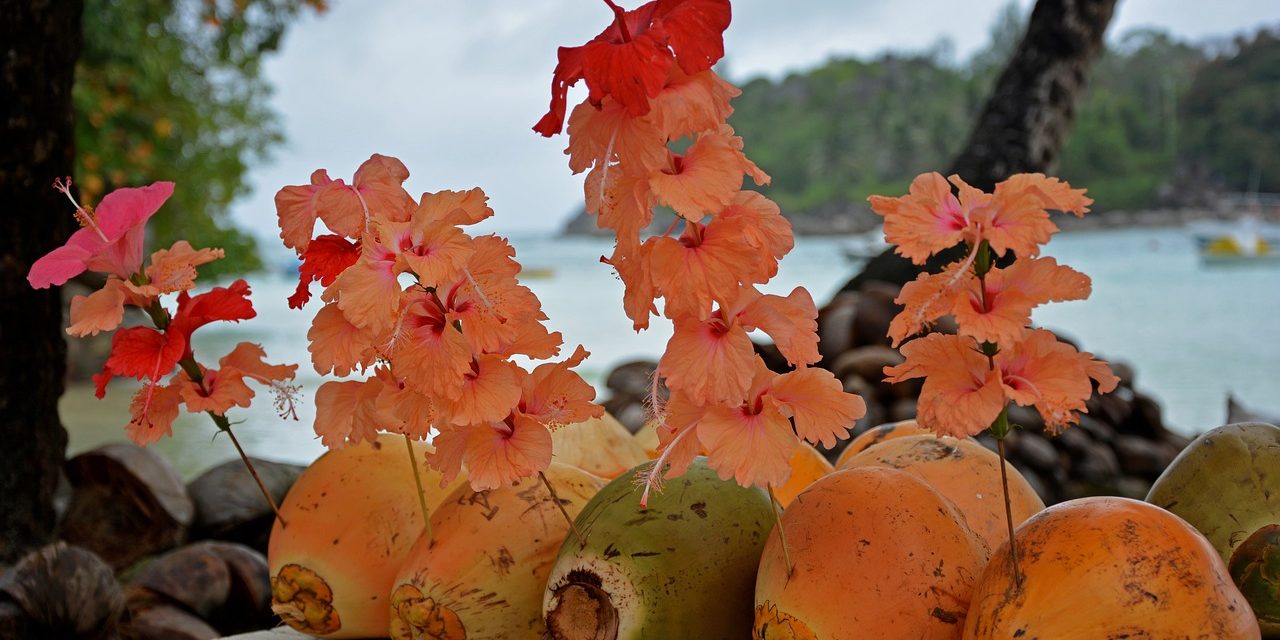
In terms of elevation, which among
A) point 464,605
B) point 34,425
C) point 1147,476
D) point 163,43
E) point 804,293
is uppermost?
point 163,43

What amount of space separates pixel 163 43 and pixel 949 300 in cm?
812

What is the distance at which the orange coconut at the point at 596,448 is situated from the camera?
1.20 meters

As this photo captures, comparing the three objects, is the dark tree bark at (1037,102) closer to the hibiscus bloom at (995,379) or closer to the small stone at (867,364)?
the small stone at (867,364)

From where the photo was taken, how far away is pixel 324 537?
3.34 ft

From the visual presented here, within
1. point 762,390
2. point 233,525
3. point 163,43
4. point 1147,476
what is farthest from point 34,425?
point 163,43

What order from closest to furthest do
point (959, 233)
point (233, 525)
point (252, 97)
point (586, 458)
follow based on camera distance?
point (959, 233) < point (586, 458) < point (233, 525) < point (252, 97)

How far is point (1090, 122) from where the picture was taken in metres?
27.9

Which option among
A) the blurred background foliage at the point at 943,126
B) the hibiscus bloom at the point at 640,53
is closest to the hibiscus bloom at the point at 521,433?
the hibiscus bloom at the point at 640,53

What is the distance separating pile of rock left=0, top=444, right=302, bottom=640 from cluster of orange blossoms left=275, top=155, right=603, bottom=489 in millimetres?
643

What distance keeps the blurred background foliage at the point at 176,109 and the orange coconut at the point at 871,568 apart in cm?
549

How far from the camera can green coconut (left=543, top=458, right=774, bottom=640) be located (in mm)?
813

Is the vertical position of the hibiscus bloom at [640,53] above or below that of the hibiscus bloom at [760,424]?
above

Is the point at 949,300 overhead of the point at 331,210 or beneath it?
beneath

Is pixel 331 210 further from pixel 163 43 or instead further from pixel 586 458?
pixel 163 43
